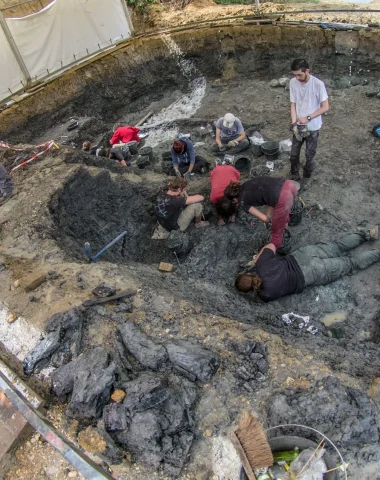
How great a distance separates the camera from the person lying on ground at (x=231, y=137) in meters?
6.65

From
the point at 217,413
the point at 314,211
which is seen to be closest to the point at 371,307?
the point at 314,211

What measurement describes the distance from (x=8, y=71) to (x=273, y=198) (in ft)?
25.5

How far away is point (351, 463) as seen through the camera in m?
2.41

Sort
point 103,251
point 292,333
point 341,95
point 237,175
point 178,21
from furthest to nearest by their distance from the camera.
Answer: point 178,21 < point 341,95 < point 237,175 < point 103,251 < point 292,333

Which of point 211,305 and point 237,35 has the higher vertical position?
point 237,35

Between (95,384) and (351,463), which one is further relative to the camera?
(95,384)

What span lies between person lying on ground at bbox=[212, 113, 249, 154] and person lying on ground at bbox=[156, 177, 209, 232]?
7.20 feet

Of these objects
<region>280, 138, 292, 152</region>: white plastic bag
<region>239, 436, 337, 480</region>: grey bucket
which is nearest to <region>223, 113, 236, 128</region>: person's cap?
<region>280, 138, 292, 152</region>: white plastic bag

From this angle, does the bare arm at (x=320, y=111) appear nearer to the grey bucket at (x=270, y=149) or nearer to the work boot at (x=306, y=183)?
the work boot at (x=306, y=183)

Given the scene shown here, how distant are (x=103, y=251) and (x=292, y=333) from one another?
2.54 meters

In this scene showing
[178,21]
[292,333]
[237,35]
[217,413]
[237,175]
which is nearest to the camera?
[217,413]

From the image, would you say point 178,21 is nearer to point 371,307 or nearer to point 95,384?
point 371,307

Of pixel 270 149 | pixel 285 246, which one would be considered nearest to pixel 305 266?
pixel 285 246

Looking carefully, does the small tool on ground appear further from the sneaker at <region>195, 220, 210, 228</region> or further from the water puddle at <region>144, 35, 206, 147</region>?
the water puddle at <region>144, 35, 206, 147</region>
